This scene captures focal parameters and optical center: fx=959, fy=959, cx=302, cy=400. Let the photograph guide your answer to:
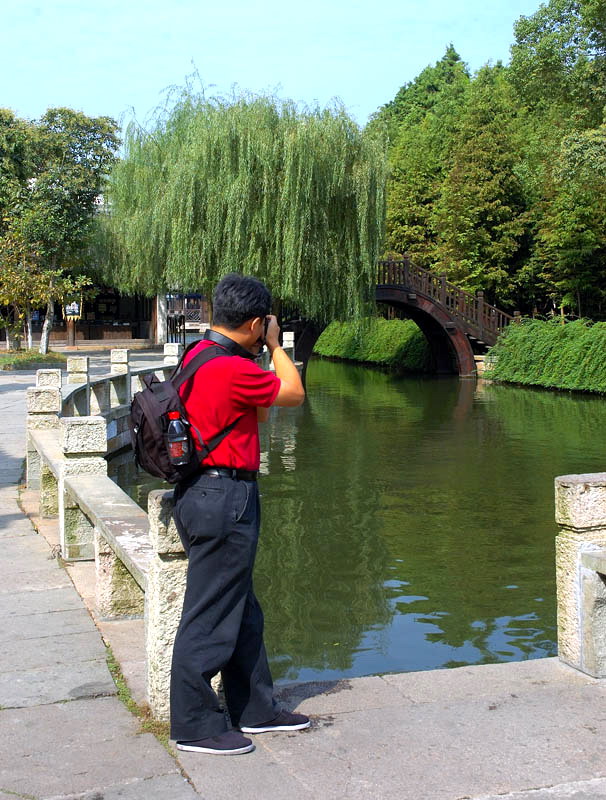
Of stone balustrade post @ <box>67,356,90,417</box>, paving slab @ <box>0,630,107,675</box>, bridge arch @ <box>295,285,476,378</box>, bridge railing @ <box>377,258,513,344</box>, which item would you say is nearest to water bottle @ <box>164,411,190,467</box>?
paving slab @ <box>0,630,107,675</box>

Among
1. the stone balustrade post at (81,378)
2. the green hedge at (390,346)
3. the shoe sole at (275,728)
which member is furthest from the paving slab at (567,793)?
the green hedge at (390,346)

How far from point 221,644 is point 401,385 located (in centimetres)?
2979

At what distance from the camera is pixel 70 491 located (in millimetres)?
6625

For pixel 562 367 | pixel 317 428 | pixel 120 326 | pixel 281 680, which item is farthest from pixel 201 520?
pixel 120 326

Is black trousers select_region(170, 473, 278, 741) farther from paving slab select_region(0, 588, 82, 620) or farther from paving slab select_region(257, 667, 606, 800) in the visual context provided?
paving slab select_region(0, 588, 82, 620)

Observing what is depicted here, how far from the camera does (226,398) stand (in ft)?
11.6

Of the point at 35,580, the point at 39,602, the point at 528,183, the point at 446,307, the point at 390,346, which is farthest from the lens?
the point at 390,346

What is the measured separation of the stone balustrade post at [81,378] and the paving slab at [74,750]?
9.91 meters

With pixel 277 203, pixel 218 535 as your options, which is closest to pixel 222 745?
pixel 218 535

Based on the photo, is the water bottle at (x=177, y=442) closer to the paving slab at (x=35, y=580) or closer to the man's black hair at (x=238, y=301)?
the man's black hair at (x=238, y=301)

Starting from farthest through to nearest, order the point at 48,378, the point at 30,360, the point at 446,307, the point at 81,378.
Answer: the point at 446,307
the point at 30,360
the point at 81,378
the point at 48,378

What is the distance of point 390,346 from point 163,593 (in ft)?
129

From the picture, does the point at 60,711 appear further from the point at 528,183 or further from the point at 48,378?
the point at 528,183

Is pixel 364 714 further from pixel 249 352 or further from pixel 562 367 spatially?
pixel 562 367
